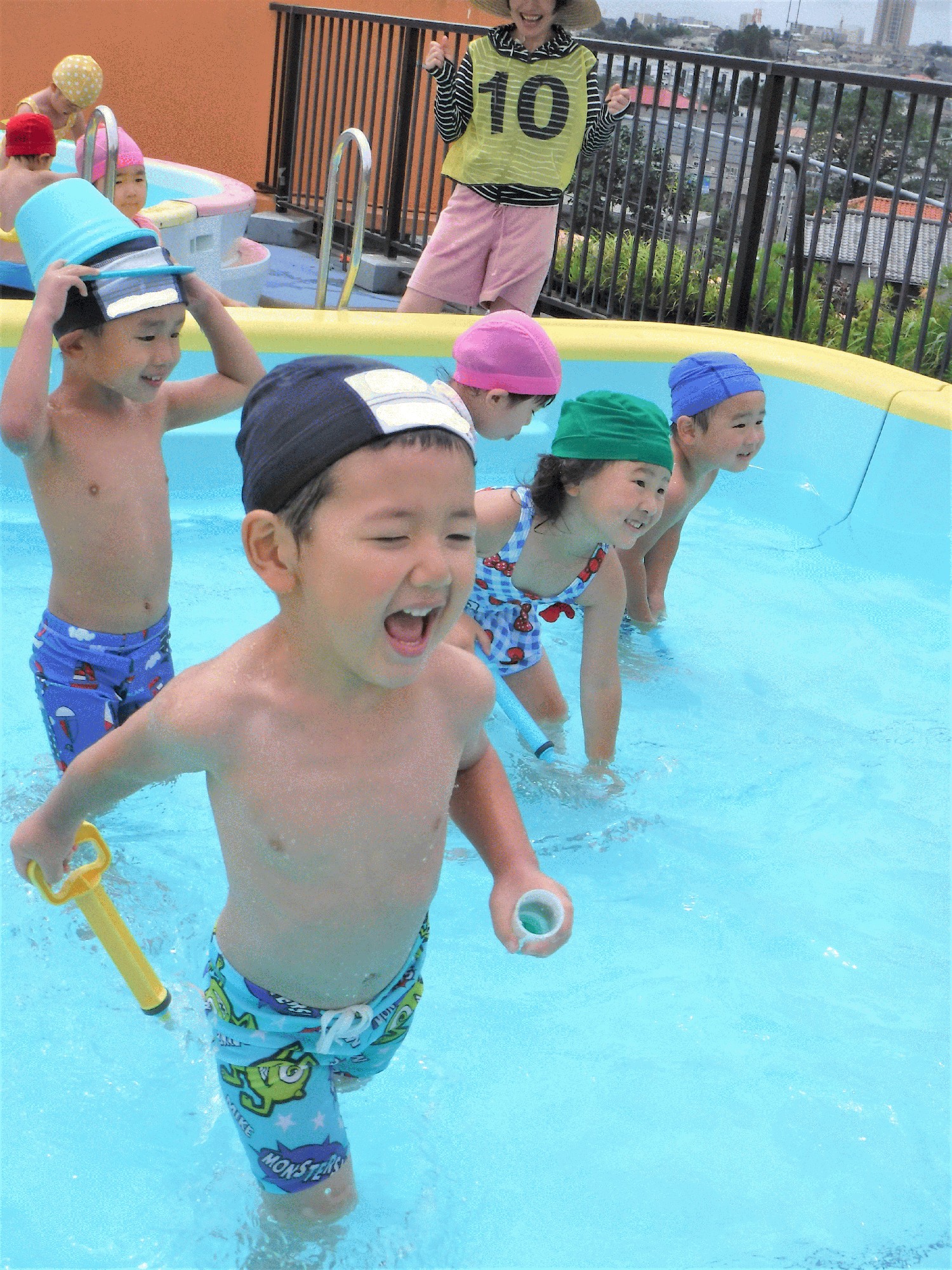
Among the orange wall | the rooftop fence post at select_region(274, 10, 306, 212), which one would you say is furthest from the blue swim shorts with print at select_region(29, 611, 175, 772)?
the orange wall

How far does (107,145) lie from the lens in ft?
14.3

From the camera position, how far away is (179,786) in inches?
135

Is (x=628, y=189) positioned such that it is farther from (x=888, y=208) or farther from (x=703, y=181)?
(x=888, y=208)

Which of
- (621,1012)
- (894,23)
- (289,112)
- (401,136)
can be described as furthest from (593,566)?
(289,112)

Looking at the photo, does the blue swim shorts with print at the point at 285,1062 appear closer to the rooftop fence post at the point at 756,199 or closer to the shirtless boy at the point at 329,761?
the shirtless boy at the point at 329,761

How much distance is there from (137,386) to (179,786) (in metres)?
1.20

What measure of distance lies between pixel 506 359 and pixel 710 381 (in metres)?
0.80

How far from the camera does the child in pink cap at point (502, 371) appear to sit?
3611 mm

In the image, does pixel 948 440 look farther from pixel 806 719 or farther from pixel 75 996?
pixel 75 996

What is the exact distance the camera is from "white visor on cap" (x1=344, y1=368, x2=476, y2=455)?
1.51m

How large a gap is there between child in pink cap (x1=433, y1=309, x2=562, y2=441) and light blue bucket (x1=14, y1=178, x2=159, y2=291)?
1119 mm

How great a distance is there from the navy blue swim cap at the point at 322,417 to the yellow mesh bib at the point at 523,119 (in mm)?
4200

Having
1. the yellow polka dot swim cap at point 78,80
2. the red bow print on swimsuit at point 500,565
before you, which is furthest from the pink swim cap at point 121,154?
the red bow print on swimsuit at point 500,565

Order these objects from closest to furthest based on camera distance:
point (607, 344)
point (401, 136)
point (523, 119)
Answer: point (523, 119) < point (607, 344) < point (401, 136)
